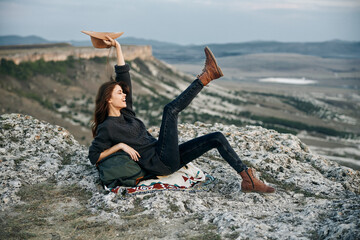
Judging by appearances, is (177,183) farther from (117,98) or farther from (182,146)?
(117,98)

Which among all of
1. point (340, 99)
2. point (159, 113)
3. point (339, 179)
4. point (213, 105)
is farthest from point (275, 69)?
point (339, 179)

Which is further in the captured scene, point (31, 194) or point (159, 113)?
point (159, 113)

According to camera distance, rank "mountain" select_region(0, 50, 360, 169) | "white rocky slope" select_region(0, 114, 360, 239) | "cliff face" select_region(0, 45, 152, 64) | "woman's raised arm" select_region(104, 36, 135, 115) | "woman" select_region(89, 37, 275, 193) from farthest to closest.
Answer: "cliff face" select_region(0, 45, 152, 64) < "mountain" select_region(0, 50, 360, 169) < "woman's raised arm" select_region(104, 36, 135, 115) < "woman" select_region(89, 37, 275, 193) < "white rocky slope" select_region(0, 114, 360, 239)

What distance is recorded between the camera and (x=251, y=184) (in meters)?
5.21

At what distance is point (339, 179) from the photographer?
6.45 metres

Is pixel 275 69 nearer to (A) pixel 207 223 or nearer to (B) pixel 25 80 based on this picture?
(B) pixel 25 80

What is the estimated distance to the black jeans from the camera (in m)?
4.97

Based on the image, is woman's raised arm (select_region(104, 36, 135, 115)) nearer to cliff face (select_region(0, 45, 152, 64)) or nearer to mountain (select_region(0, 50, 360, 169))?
mountain (select_region(0, 50, 360, 169))

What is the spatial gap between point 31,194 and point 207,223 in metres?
2.70

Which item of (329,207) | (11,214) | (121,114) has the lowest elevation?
(11,214)

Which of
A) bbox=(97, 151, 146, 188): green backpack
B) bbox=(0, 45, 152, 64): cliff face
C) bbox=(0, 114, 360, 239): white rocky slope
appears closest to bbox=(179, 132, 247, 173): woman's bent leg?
bbox=(0, 114, 360, 239): white rocky slope

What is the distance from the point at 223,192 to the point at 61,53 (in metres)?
51.2

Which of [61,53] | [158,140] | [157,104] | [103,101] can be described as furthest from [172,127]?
[61,53]

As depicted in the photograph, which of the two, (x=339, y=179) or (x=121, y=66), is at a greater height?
(x=121, y=66)
